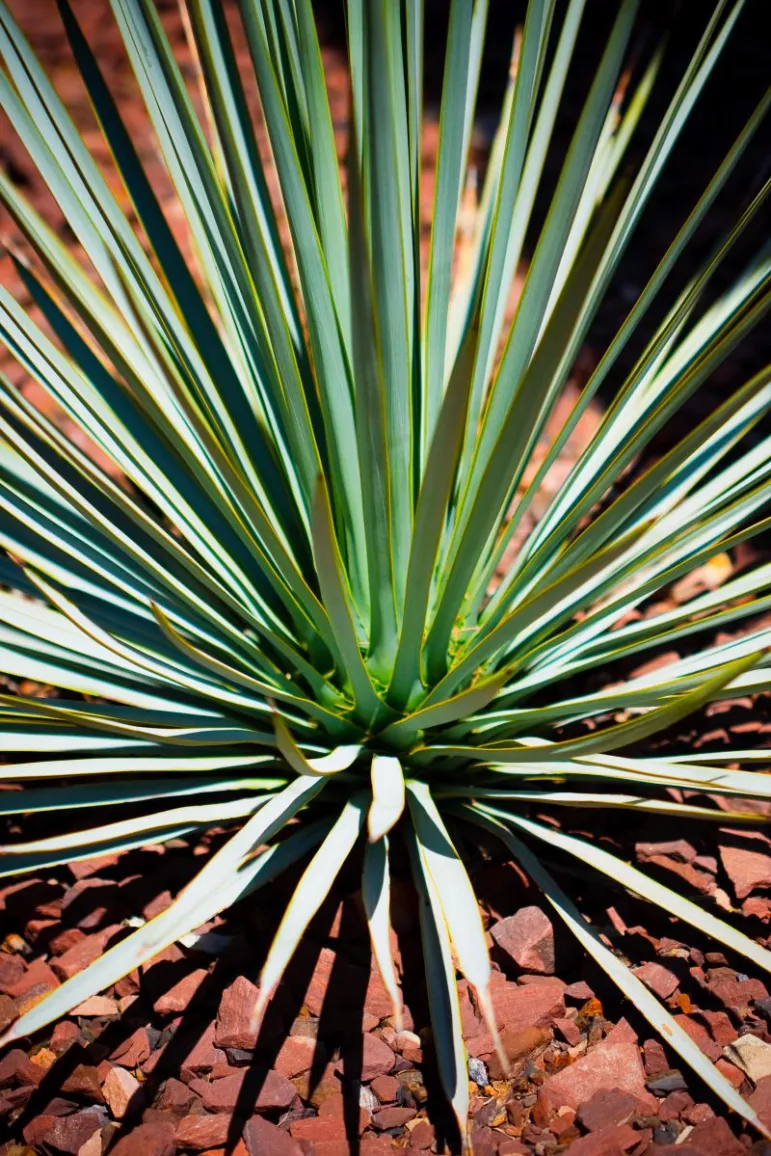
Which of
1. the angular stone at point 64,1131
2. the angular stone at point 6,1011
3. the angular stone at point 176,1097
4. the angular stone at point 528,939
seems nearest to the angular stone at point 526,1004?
the angular stone at point 528,939

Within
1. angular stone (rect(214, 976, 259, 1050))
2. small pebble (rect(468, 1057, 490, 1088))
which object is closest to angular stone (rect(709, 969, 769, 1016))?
small pebble (rect(468, 1057, 490, 1088))

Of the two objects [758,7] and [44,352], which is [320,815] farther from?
[758,7]

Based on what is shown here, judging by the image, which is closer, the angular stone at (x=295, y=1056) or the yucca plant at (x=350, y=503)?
the yucca plant at (x=350, y=503)

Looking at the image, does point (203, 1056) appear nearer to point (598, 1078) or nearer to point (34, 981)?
point (34, 981)

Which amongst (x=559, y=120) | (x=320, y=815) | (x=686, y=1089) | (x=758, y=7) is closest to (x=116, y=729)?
(x=320, y=815)

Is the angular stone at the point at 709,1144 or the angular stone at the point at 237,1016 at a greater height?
the angular stone at the point at 237,1016

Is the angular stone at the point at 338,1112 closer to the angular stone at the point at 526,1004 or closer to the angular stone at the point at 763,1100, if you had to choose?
the angular stone at the point at 526,1004
